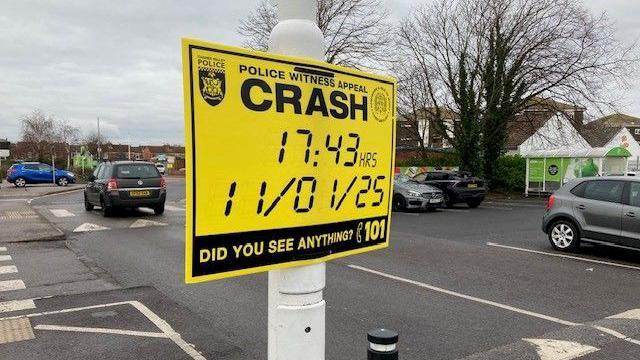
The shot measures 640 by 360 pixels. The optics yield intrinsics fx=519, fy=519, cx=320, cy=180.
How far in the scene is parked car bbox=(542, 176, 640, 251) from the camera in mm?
9164

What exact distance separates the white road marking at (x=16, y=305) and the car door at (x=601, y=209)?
9.18 m

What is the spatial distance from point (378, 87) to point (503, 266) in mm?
7412

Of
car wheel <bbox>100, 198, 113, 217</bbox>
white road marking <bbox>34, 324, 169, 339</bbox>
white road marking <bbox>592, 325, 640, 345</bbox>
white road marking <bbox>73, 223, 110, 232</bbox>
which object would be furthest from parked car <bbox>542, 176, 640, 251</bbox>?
car wheel <bbox>100, 198, 113, 217</bbox>

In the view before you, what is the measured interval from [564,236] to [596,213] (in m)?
0.84

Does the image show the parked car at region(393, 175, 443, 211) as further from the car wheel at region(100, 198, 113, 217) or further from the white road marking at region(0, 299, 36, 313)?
the white road marking at region(0, 299, 36, 313)

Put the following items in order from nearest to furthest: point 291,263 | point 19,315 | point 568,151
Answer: point 291,263, point 19,315, point 568,151

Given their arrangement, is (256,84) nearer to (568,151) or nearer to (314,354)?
(314,354)

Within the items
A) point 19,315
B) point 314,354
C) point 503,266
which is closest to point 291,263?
point 314,354

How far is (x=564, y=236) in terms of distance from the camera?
401 inches

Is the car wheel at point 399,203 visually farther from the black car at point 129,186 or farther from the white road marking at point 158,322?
the white road marking at point 158,322

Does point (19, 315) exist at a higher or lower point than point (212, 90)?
lower

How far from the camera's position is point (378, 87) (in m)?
2.29

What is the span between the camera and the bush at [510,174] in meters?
30.1

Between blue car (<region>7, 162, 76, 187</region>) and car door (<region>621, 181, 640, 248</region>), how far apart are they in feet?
121
